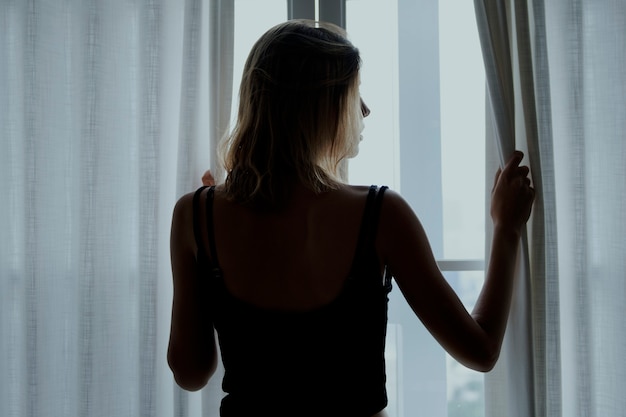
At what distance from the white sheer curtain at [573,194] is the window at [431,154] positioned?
13 cm

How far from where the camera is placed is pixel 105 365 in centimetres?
138

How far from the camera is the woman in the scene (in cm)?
94

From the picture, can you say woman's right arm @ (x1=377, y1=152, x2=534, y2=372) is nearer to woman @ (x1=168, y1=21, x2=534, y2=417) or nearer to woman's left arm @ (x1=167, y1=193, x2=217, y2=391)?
woman @ (x1=168, y1=21, x2=534, y2=417)

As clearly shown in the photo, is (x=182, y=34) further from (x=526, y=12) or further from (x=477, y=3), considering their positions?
(x=526, y=12)

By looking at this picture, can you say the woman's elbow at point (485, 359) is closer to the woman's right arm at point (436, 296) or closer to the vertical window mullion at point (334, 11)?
the woman's right arm at point (436, 296)

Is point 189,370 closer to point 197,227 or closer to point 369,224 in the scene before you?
point 197,227

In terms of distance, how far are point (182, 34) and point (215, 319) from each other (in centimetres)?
74

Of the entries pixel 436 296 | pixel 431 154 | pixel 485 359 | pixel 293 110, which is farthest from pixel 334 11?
pixel 485 359

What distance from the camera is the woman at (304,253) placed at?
94cm

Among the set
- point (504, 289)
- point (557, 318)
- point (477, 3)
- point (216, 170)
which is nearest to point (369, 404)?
point (504, 289)

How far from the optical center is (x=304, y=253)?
964mm

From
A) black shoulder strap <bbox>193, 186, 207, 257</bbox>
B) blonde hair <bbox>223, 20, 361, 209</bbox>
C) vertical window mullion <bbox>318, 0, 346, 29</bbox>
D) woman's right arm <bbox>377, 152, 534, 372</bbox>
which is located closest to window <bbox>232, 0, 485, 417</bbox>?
vertical window mullion <bbox>318, 0, 346, 29</bbox>

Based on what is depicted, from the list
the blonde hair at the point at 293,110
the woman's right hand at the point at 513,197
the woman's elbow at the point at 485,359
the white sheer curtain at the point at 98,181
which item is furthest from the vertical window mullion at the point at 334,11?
the woman's elbow at the point at 485,359

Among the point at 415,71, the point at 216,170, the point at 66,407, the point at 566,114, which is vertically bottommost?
the point at 66,407
